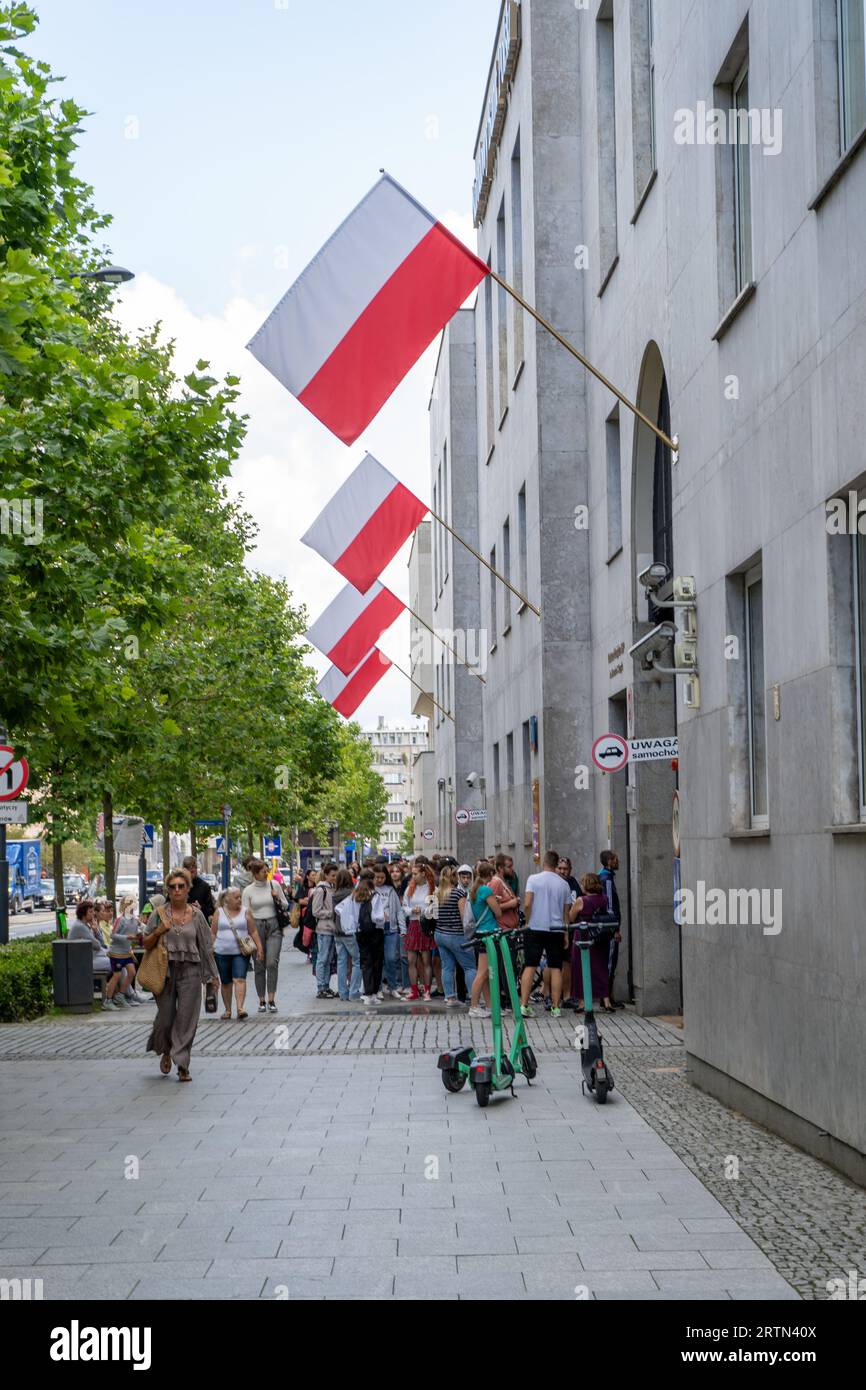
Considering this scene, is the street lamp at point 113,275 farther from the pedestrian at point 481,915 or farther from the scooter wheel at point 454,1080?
the scooter wheel at point 454,1080

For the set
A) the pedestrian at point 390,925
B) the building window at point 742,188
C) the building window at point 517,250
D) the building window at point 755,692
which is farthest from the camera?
the building window at point 517,250

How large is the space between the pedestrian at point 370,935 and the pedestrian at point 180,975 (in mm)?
6536

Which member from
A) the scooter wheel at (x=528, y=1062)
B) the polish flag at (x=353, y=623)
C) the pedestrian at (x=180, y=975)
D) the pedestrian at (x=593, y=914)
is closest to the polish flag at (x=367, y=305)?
the pedestrian at (x=180, y=975)

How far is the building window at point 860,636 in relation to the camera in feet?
32.1

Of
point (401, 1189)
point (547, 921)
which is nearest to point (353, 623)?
point (547, 921)

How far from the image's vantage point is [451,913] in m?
20.7

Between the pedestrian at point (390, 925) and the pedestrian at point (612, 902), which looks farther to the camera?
the pedestrian at point (390, 925)

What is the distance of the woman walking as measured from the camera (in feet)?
72.5

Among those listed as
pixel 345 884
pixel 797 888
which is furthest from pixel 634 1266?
pixel 345 884

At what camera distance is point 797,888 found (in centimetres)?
1064

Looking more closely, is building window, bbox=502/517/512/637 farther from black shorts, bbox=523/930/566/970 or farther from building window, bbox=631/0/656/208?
black shorts, bbox=523/930/566/970

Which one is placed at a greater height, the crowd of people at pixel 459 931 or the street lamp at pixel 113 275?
the street lamp at pixel 113 275

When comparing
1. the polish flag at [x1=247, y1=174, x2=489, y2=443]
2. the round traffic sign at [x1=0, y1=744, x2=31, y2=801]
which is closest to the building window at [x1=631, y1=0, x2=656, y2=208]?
the polish flag at [x1=247, y1=174, x2=489, y2=443]

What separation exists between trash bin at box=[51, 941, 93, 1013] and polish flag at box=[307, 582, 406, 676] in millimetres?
9277
